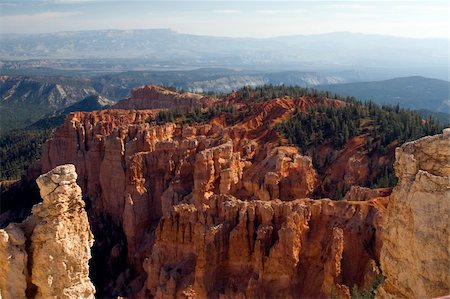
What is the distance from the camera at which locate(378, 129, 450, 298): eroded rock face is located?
968 centimetres

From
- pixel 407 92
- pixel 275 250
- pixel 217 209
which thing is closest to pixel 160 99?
pixel 217 209

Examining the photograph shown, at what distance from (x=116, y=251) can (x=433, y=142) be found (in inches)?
1165

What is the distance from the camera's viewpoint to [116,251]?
36.5m

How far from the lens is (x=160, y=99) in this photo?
6838cm

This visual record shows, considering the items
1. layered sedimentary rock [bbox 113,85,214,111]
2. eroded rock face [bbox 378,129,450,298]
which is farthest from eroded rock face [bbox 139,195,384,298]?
layered sedimentary rock [bbox 113,85,214,111]

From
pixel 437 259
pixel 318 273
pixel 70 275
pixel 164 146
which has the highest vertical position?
pixel 437 259

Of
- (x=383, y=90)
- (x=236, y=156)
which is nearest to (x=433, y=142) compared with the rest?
(x=236, y=156)

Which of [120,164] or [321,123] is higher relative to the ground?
[321,123]

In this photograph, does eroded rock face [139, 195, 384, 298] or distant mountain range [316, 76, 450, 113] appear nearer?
eroded rock face [139, 195, 384, 298]

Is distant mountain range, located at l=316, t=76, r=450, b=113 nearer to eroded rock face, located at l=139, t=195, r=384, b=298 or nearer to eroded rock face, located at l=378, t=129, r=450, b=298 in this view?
eroded rock face, located at l=139, t=195, r=384, b=298

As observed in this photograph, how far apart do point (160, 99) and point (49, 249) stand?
5896 centimetres

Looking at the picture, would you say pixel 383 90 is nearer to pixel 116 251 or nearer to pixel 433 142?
pixel 116 251

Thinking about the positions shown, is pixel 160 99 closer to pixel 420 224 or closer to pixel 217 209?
pixel 217 209

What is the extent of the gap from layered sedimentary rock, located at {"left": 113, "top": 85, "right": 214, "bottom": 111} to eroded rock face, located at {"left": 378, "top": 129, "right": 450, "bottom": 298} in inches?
1858
